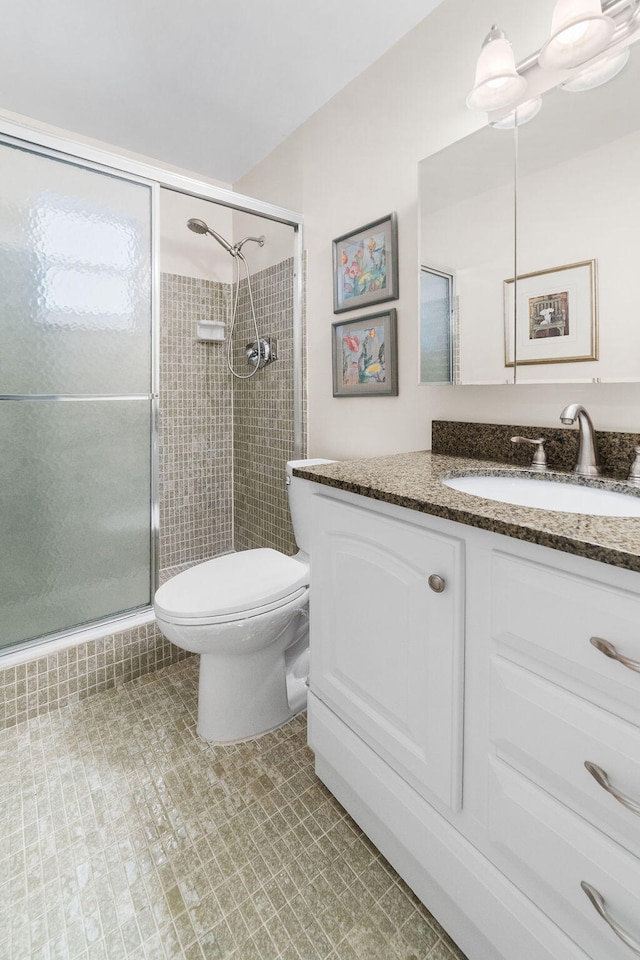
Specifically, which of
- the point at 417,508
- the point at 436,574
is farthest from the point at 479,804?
the point at 417,508

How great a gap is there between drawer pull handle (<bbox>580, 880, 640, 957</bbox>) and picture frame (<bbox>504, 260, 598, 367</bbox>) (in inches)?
41.0

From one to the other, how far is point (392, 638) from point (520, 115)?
1365 millimetres

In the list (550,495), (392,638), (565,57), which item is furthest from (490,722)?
(565,57)

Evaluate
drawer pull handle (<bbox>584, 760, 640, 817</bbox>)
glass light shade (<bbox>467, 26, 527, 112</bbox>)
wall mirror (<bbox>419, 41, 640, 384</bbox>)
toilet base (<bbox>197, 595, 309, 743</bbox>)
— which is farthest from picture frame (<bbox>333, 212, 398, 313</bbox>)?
drawer pull handle (<bbox>584, 760, 640, 817</bbox>)

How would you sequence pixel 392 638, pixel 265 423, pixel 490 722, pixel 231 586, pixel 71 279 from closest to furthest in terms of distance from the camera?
pixel 490 722, pixel 392 638, pixel 231 586, pixel 71 279, pixel 265 423

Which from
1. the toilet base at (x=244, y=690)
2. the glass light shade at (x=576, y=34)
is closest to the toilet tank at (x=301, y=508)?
the toilet base at (x=244, y=690)

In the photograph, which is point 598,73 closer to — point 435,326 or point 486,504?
point 435,326

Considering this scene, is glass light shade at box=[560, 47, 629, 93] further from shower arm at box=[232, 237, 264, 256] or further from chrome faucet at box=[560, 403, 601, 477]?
shower arm at box=[232, 237, 264, 256]

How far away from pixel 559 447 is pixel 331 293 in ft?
4.01

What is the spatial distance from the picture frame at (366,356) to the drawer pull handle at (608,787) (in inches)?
51.5

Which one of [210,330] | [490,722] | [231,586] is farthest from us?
[210,330]

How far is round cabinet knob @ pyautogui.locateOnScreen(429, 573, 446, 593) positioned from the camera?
0.85 metres

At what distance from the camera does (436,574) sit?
864mm

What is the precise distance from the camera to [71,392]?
1648 mm
